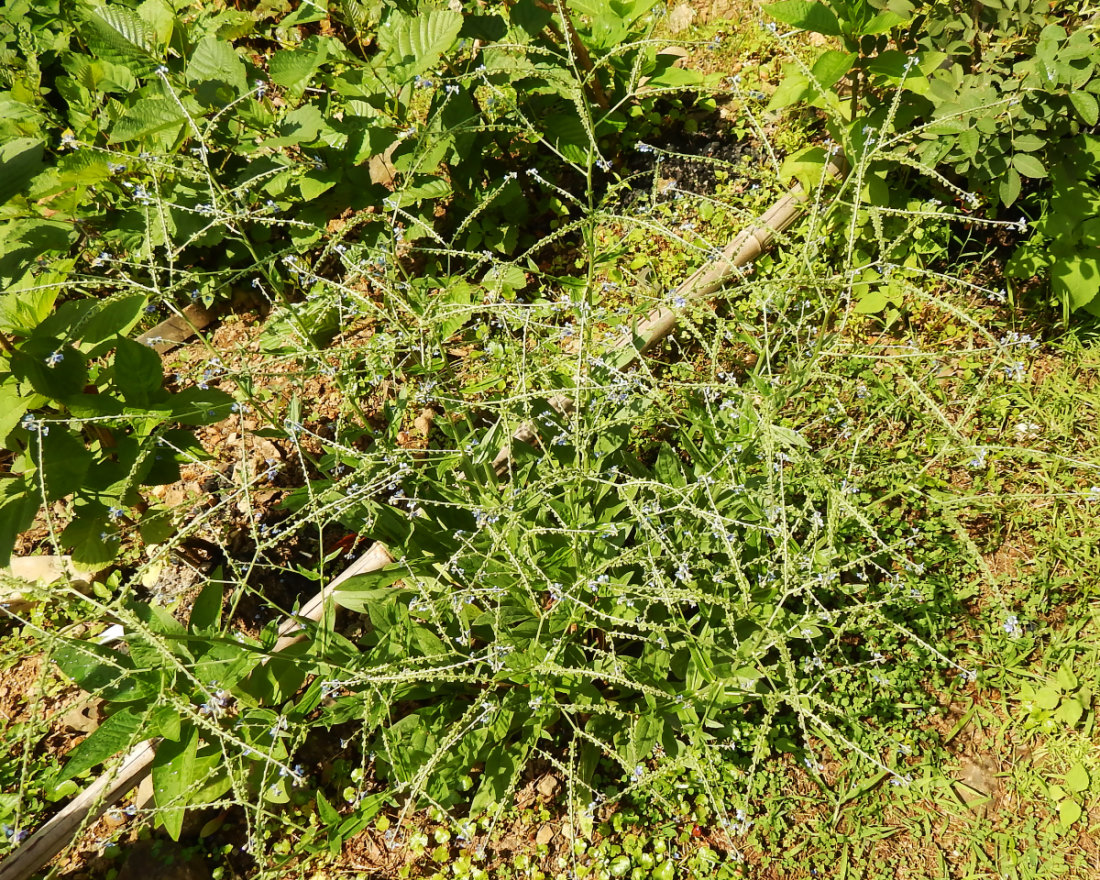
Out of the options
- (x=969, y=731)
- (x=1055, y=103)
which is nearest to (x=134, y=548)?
(x=969, y=731)

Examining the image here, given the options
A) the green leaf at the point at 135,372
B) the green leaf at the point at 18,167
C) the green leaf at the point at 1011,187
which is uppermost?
the green leaf at the point at 18,167

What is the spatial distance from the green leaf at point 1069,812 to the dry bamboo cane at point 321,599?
6.44ft

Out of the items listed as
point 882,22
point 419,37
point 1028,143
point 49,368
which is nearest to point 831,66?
point 882,22

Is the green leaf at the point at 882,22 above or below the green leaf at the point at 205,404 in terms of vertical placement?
above

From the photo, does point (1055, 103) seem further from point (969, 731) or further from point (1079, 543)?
point (969, 731)

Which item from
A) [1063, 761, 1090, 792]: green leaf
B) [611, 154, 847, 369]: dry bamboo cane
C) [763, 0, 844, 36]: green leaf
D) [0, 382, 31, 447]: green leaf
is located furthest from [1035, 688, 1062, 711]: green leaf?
[0, 382, 31, 447]: green leaf

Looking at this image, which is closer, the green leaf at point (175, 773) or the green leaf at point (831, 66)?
the green leaf at point (175, 773)

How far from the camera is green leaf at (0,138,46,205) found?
216 centimetres

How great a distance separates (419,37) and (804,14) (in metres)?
1.48

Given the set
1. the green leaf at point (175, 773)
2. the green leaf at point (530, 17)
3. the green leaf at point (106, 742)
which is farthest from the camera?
the green leaf at point (530, 17)

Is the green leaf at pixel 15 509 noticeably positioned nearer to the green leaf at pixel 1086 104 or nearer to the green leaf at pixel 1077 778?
the green leaf at pixel 1077 778

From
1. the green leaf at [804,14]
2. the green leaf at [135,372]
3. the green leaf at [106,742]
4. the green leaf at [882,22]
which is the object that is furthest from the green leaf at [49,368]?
the green leaf at [882,22]

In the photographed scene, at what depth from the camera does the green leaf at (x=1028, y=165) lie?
8.64 feet

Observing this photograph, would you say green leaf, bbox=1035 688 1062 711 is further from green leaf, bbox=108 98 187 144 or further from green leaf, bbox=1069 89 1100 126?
green leaf, bbox=108 98 187 144
